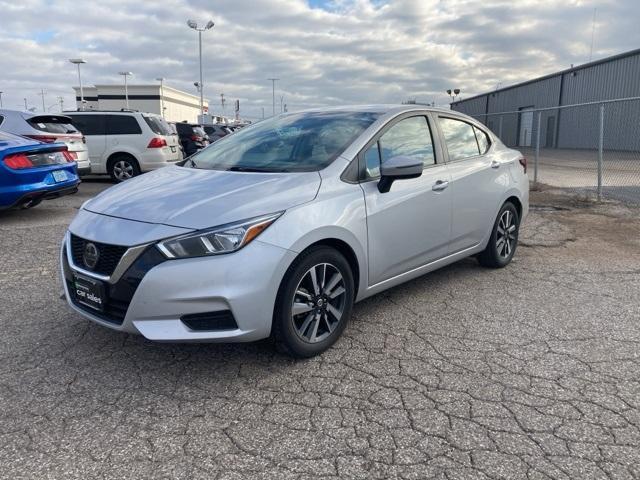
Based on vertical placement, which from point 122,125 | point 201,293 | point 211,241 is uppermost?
point 122,125

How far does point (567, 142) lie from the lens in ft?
58.1

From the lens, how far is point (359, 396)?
118 inches

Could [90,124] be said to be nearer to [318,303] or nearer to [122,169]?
[122,169]

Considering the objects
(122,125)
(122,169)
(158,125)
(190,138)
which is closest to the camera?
(122,125)

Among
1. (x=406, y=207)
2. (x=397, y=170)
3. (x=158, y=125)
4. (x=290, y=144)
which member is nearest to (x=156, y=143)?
(x=158, y=125)

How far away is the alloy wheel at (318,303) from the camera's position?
330 centimetres

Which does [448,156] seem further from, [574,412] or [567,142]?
[567,142]

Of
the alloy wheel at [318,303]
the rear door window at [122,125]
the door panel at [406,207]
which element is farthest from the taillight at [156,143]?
the alloy wheel at [318,303]

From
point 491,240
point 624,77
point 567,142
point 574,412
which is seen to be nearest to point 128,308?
point 574,412

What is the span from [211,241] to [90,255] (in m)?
0.79

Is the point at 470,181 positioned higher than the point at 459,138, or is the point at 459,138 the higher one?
the point at 459,138

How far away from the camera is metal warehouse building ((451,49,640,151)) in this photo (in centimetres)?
1152

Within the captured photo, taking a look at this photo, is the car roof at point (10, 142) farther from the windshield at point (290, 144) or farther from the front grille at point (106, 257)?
the front grille at point (106, 257)

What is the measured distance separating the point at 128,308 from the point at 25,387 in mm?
804
